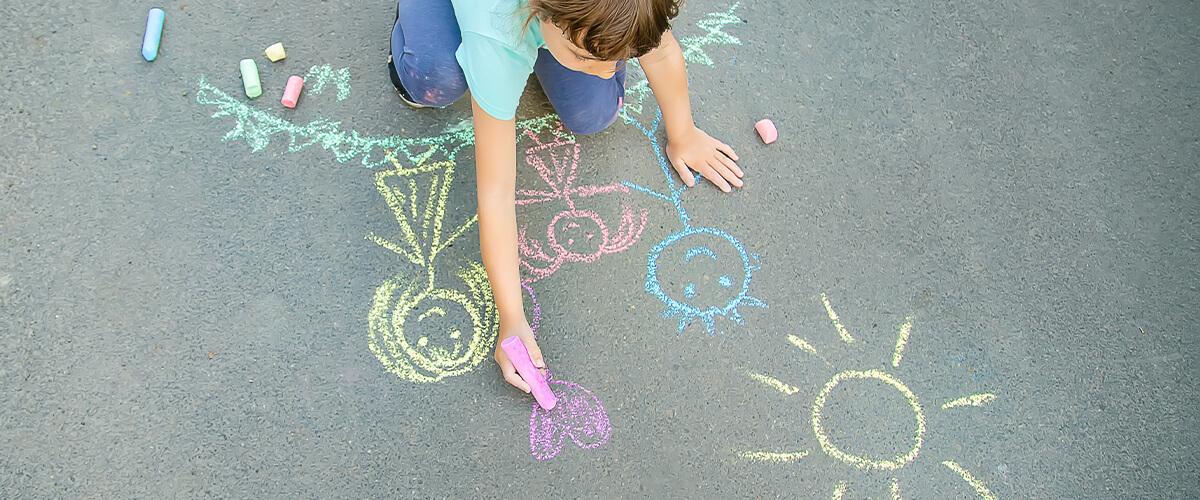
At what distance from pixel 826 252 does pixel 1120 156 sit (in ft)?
3.19

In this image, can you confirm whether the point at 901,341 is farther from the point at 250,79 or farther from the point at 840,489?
the point at 250,79

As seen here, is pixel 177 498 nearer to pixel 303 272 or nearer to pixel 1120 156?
→ pixel 303 272

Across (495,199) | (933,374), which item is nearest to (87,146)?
(495,199)

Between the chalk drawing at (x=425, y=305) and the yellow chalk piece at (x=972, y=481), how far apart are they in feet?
3.78

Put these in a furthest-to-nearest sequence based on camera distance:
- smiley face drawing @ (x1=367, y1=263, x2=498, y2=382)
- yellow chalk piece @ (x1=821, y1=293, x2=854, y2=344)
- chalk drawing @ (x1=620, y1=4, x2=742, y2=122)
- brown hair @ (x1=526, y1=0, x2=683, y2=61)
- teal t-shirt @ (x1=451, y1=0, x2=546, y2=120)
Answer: chalk drawing @ (x1=620, y1=4, x2=742, y2=122) → yellow chalk piece @ (x1=821, y1=293, x2=854, y2=344) → smiley face drawing @ (x1=367, y1=263, x2=498, y2=382) → teal t-shirt @ (x1=451, y1=0, x2=546, y2=120) → brown hair @ (x1=526, y1=0, x2=683, y2=61)

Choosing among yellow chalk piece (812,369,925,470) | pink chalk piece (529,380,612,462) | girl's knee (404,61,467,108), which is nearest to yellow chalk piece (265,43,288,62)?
girl's knee (404,61,467,108)

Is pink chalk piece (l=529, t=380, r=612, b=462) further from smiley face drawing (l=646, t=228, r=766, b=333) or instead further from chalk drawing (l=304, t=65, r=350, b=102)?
chalk drawing (l=304, t=65, r=350, b=102)

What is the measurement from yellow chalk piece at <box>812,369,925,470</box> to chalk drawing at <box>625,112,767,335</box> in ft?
0.87

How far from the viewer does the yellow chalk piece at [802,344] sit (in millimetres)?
2102

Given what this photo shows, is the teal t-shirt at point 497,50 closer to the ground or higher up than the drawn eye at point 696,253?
higher up

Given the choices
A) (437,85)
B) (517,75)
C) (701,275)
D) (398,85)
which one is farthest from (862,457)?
(398,85)

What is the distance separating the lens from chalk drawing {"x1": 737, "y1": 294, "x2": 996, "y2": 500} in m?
2.00

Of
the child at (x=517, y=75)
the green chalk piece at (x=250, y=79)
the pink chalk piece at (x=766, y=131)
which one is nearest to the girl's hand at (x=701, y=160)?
the child at (x=517, y=75)

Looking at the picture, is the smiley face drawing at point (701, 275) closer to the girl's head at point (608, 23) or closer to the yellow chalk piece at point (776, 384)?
Answer: the yellow chalk piece at point (776, 384)
